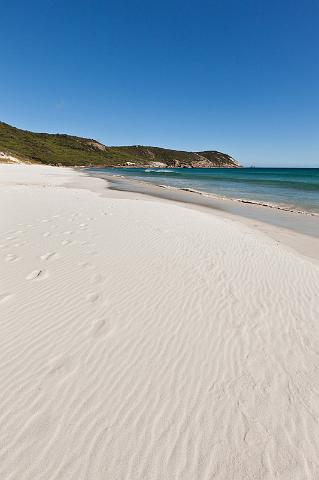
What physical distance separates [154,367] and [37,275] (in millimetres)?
3825

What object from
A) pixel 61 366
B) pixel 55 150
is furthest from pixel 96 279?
pixel 55 150

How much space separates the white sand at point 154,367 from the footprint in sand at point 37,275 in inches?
1.7

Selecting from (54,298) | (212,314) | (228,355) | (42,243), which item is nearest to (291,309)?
(212,314)

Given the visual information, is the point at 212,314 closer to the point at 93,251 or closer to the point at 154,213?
the point at 93,251

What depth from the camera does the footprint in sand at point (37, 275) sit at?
20.6 ft

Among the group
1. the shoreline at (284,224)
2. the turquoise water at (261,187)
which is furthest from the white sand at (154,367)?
the turquoise water at (261,187)

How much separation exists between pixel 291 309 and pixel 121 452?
14.7 feet

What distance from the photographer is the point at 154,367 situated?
12.9ft

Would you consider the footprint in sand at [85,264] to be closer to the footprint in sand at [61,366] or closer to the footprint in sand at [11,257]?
the footprint in sand at [11,257]

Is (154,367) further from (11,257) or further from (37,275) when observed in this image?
(11,257)

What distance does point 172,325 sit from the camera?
16.4 feet

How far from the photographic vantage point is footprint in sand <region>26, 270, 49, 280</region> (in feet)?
20.6

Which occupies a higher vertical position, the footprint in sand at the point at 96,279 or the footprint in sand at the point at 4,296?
the footprint in sand at the point at 96,279

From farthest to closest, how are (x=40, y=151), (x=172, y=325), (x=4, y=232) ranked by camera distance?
1. (x=40, y=151)
2. (x=4, y=232)
3. (x=172, y=325)
